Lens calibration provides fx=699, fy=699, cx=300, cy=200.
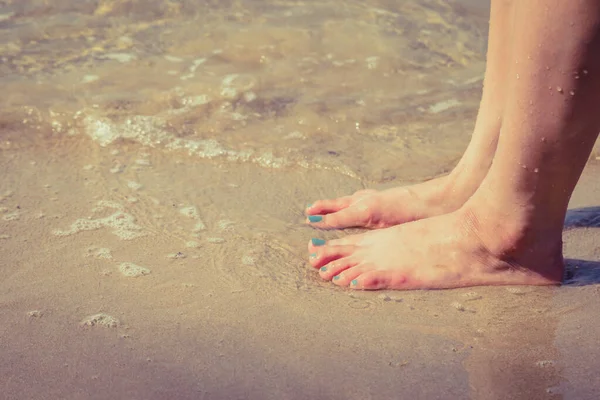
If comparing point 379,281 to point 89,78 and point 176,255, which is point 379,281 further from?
point 89,78

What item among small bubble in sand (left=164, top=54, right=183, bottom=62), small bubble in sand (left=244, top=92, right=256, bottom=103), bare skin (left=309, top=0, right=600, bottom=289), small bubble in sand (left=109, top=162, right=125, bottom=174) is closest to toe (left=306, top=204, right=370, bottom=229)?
bare skin (left=309, top=0, right=600, bottom=289)

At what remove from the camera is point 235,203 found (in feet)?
7.93

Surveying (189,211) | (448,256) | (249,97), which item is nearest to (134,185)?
(189,211)

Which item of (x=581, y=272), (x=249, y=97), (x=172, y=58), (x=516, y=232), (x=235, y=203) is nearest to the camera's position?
(x=516, y=232)

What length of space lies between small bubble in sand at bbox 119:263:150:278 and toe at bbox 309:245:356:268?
0.47 metres

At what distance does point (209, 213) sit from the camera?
2.33 meters

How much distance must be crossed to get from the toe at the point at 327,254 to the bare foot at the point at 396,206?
0.77 ft

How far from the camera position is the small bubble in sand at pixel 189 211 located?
90.8 inches

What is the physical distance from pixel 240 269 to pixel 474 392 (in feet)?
2.57

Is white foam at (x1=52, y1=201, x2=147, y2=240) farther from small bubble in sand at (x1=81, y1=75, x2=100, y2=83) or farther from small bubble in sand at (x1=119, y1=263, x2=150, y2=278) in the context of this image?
small bubble in sand at (x1=81, y1=75, x2=100, y2=83)

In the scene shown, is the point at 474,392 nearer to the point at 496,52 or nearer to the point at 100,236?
the point at 496,52

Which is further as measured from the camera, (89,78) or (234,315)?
(89,78)

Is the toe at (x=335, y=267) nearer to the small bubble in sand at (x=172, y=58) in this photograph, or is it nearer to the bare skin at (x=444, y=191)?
the bare skin at (x=444, y=191)

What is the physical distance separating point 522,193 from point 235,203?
105cm
